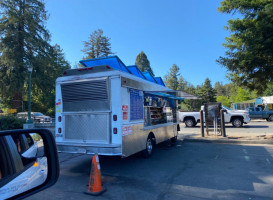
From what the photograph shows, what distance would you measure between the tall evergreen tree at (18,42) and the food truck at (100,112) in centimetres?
2057

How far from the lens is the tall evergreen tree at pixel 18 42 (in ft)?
79.6

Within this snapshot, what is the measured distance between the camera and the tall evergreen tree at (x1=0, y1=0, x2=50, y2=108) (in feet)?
79.6

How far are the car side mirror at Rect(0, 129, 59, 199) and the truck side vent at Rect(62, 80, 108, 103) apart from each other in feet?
11.8

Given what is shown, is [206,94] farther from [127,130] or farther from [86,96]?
[86,96]

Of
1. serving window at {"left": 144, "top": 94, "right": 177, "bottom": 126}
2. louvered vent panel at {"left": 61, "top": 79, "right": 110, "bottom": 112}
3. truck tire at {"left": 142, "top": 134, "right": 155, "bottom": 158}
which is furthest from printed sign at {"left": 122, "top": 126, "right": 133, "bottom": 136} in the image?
truck tire at {"left": 142, "top": 134, "right": 155, "bottom": 158}

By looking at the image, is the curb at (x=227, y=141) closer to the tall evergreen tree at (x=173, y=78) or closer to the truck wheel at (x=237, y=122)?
the truck wheel at (x=237, y=122)

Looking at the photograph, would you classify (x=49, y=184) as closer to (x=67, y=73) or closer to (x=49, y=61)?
(x=67, y=73)

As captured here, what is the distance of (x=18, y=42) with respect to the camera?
993 inches

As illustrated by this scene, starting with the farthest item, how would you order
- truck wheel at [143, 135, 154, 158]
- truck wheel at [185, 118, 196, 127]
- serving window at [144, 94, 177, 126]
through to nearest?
truck wheel at [185, 118, 196, 127] < serving window at [144, 94, 177, 126] < truck wheel at [143, 135, 154, 158]

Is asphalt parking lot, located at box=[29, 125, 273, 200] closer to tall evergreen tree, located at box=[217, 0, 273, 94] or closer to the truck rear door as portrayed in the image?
the truck rear door

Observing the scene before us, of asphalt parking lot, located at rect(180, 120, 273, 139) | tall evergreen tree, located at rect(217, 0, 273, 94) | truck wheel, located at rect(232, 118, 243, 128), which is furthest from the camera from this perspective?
truck wheel, located at rect(232, 118, 243, 128)

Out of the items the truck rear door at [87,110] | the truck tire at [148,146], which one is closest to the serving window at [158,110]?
the truck tire at [148,146]

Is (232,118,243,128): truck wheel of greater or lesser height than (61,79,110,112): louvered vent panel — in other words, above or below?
below

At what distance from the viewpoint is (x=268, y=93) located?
163ft
